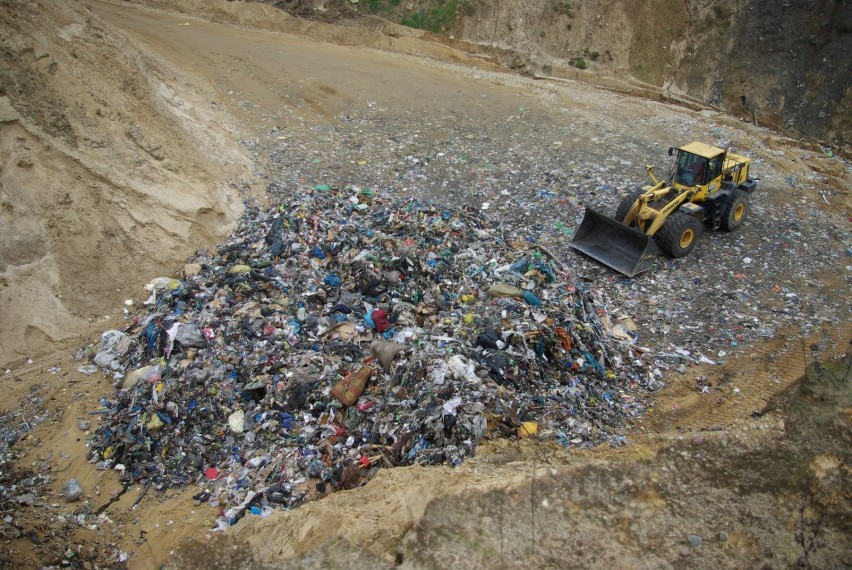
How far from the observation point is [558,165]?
1067 cm

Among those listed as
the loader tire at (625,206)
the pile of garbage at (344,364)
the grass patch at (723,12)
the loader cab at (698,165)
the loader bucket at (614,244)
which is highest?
the grass patch at (723,12)

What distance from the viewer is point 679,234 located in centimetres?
796

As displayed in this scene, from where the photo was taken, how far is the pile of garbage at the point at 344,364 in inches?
213

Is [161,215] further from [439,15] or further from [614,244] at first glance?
[439,15]

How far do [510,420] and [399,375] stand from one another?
4.16 feet

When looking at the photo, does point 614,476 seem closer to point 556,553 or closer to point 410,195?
point 556,553

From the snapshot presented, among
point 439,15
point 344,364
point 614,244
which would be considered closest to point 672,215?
point 614,244

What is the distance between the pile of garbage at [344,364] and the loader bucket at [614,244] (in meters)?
0.69

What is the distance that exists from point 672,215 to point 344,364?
16.7 feet

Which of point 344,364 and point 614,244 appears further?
point 614,244

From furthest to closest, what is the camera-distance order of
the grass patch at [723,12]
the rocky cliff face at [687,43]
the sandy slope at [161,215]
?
1. the grass patch at [723,12]
2. the rocky cliff face at [687,43]
3. the sandy slope at [161,215]

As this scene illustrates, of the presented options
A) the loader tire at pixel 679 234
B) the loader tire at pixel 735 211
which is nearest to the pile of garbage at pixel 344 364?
the loader tire at pixel 679 234

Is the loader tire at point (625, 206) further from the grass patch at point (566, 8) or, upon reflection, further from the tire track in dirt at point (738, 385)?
the grass patch at point (566, 8)

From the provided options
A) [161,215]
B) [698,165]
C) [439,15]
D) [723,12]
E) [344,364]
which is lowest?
[344,364]
